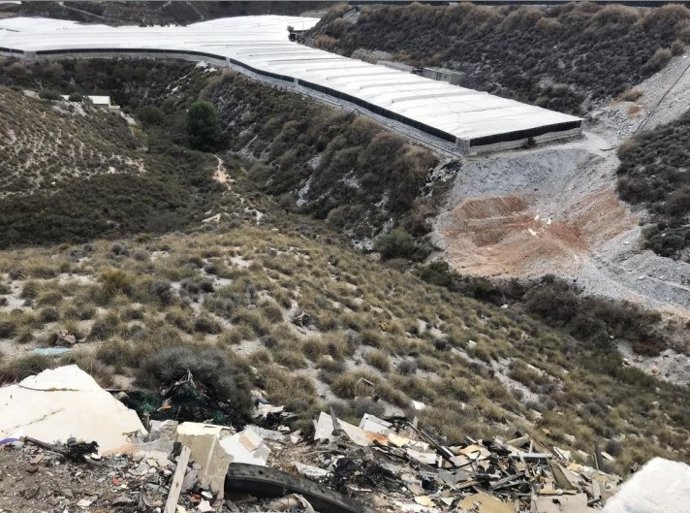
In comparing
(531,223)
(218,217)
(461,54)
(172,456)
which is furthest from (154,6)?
Answer: (172,456)

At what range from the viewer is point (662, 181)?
30.5 metres

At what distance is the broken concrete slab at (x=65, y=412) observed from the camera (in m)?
7.76

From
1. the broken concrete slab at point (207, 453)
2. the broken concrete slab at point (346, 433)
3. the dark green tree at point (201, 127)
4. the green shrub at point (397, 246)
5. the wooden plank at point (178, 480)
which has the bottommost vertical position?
the green shrub at point (397, 246)

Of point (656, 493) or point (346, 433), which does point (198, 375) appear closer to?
point (346, 433)

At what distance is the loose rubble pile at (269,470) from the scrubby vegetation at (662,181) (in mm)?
20580

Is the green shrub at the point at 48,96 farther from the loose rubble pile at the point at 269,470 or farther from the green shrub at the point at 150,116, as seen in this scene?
the loose rubble pile at the point at 269,470

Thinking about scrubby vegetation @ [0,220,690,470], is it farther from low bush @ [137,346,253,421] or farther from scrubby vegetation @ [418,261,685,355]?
scrubby vegetation @ [418,261,685,355]

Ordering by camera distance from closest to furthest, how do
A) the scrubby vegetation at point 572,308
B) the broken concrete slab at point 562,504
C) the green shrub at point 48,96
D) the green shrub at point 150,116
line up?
the broken concrete slab at point 562,504
the scrubby vegetation at point 572,308
the green shrub at point 48,96
the green shrub at point 150,116

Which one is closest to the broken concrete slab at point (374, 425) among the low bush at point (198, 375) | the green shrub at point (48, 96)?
the low bush at point (198, 375)

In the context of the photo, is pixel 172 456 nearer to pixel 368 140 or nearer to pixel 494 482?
pixel 494 482

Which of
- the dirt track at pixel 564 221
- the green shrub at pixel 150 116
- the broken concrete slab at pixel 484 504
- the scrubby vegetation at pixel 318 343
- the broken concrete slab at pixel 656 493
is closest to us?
the broken concrete slab at pixel 656 493

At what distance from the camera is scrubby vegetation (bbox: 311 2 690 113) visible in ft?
150

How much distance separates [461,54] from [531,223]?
1398 inches

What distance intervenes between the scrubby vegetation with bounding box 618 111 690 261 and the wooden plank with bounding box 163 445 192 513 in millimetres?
26934
